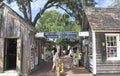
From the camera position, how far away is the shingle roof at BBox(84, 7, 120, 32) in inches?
698

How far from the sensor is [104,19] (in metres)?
19.0

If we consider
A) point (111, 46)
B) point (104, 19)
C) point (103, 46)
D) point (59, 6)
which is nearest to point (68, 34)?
point (104, 19)

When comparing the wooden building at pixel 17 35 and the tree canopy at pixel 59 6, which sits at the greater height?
the tree canopy at pixel 59 6

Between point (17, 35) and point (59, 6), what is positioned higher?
point (59, 6)

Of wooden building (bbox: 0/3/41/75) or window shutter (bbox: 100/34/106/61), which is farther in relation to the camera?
wooden building (bbox: 0/3/41/75)

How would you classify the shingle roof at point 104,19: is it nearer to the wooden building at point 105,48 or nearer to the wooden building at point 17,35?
the wooden building at point 105,48

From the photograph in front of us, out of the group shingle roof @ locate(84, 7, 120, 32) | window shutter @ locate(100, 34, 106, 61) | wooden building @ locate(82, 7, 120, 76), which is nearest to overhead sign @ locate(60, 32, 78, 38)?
shingle roof @ locate(84, 7, 120, 32)

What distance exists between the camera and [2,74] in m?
18.0

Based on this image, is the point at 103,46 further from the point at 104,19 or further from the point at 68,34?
the point at 68,34

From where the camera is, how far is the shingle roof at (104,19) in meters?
17.7

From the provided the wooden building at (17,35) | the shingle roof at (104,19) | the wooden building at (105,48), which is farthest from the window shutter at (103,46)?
the wooden building at (17,35)

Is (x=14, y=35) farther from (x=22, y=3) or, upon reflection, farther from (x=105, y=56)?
(x=22, y=3)

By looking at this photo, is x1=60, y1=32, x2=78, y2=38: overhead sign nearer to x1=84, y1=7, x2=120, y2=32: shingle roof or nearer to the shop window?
x1=84, y1=7, x2=120, y2=32: shingle roof

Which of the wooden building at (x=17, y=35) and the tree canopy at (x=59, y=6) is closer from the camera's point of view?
the wooden building at (x=17, y=35)
